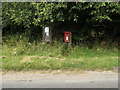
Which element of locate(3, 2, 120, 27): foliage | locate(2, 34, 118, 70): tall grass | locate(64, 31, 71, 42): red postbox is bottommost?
locate(2, 34, 118, 70): tall grass

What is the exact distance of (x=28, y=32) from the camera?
880cm

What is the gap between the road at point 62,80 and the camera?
4164 mm

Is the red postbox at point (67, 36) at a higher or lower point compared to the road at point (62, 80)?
higher

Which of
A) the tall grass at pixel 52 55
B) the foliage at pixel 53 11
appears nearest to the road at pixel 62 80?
the tall grass at pixel 52 55

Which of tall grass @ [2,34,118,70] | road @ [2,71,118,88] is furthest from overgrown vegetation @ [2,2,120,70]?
road @ [2,71,118,88]

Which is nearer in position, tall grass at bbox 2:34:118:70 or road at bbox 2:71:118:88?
road at bbox 2:71:118:88

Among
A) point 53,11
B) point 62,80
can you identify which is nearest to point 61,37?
point 53,11

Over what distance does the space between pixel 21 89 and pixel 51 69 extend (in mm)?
1511

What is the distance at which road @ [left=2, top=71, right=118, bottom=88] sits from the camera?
4164 mm

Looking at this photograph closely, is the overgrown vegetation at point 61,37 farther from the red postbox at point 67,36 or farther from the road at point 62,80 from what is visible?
the road at point 62,80

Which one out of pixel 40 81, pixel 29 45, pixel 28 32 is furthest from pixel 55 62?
pixel 28 32

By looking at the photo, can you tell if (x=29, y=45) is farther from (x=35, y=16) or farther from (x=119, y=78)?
(x=119, y=78)

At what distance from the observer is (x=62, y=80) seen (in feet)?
14.7

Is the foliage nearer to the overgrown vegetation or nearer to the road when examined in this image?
the overgrown vegetation
